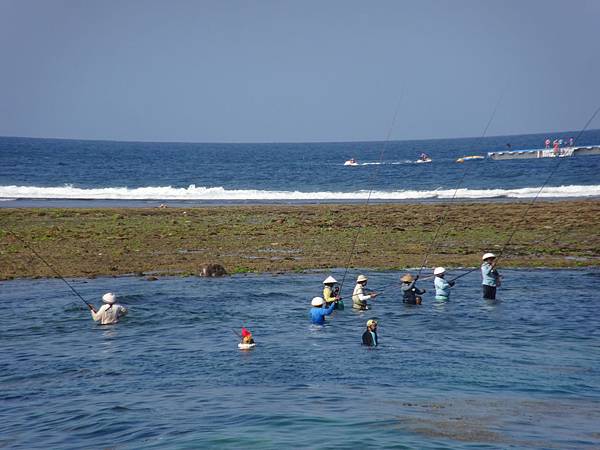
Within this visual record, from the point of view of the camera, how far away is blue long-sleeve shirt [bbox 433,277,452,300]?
21.3 metres

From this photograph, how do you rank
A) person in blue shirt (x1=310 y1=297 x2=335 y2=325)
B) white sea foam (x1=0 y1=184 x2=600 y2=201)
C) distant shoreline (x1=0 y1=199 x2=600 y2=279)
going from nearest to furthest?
person in blue shirt (x1=310 y1=297 x2=335 y2=325) → distant shoreline (x1=0 y1=199 x2=600 y2=279) → white sea foam (x1=0 y1=184 x2=600 y2=201)

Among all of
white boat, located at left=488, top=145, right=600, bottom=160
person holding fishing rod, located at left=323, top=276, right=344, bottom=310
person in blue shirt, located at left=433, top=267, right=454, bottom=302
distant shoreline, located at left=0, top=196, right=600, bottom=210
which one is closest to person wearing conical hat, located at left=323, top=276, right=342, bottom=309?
person holding fishing rod, located at left=323, top=276, right=344, bottom=310

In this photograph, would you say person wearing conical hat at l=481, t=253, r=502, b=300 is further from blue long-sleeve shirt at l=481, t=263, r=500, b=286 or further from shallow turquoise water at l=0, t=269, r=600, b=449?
shallow turquoise water at l=0, t=269, r=600, b=449

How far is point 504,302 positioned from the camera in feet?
70.3

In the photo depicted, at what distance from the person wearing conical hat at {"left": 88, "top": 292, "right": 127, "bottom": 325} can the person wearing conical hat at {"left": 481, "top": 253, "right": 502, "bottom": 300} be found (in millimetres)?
8916

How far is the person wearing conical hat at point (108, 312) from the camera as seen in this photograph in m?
19.3

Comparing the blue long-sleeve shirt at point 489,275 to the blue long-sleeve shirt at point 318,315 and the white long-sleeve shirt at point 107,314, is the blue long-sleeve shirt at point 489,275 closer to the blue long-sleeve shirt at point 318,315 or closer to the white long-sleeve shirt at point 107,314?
the blue long-sleeve shirt at point 318,315

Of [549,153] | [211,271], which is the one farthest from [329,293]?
[549,153]

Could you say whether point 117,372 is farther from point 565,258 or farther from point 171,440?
point 565,258

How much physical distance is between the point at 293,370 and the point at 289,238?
16.0 metres

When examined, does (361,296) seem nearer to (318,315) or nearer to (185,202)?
(318,315)

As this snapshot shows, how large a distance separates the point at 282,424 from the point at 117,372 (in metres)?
4.70

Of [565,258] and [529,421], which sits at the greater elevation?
[565,258]

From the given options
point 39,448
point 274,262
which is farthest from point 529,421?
point 274,262
